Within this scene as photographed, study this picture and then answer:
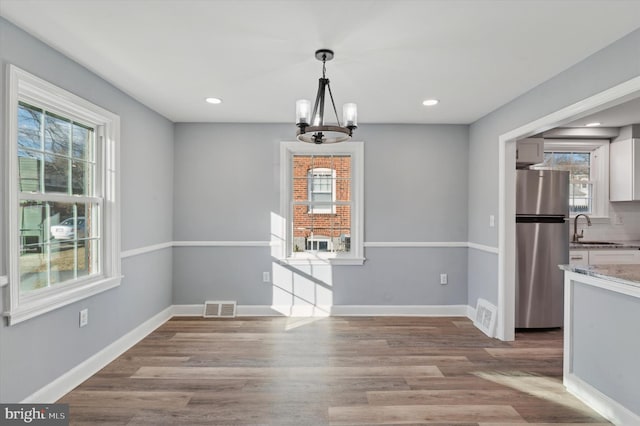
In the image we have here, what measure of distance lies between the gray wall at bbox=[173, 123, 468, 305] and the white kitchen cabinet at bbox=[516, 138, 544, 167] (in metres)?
0.63

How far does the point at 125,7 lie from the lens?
190 cm

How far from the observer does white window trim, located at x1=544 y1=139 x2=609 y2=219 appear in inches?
183

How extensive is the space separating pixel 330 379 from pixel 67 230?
7.72 ft

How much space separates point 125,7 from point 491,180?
3.62m

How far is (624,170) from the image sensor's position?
4.48m

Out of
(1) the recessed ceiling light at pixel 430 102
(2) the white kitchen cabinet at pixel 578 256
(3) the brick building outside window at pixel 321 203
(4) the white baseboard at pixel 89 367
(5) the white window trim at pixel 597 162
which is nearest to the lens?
(4) the white baseboard at pixel 89 367

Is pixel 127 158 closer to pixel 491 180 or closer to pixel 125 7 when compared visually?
pixel 125 7

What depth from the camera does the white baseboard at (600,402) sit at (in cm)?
209

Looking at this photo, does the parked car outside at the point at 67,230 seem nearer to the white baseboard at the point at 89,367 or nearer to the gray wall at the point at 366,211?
the white baseboard at the point at 89,367

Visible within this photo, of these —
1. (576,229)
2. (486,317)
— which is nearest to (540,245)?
(486,317)

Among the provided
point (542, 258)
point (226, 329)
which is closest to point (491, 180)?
point (542, 258)

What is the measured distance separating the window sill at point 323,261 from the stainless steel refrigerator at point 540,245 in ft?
5.91

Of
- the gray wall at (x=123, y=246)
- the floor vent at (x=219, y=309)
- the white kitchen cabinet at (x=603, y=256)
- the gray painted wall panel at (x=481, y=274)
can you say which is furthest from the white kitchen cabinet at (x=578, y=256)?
the gray wall at (x=123, y=246)

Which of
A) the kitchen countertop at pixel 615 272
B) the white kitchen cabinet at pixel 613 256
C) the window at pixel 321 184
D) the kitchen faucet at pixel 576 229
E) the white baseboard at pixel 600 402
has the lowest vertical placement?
the white baseboard at pixel 600 402
